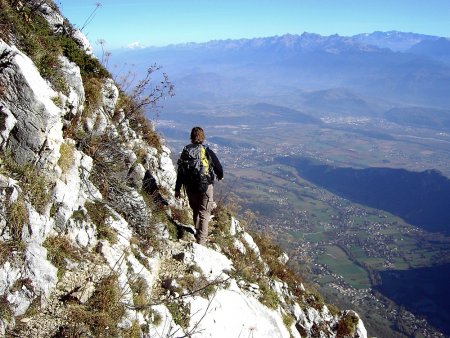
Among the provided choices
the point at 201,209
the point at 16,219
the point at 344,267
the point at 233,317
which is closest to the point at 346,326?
the point at 233,317

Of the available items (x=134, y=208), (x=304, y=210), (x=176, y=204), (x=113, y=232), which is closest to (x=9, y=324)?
(x=113, y=232)

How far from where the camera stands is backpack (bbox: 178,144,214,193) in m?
9.00

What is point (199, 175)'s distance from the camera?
8.98 m

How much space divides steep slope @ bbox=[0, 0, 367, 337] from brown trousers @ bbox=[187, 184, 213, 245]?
1.41 ft

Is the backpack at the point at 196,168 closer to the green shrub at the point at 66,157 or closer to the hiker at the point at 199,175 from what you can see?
the hiker at the point at 199,175

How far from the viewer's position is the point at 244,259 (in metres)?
11.0

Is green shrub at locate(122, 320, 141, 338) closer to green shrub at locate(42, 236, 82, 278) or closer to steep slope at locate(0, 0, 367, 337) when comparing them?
steep slope at locate(0, 0, 367, 337)

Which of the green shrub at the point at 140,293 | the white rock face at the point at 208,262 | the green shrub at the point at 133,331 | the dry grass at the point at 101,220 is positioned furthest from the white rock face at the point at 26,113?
the white rock face at the point at 208,262

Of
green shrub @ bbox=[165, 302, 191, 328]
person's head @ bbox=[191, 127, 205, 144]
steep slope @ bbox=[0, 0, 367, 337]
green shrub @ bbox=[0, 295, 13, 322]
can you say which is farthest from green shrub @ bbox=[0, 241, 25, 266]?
person's head @ bbox=[191, 127, 205, 144]

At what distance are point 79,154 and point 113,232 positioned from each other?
182cm

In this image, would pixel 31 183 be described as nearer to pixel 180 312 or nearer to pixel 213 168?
pixel 180 312

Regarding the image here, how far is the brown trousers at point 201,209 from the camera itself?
9297mm

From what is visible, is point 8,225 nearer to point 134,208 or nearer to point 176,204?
point 134,208

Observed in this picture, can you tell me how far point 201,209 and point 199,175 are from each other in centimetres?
93
